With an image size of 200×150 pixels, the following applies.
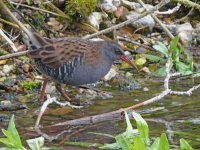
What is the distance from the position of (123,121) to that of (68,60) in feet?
3.53

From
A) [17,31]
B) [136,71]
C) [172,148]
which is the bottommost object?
[172,148]

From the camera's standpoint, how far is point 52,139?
18.5 feet

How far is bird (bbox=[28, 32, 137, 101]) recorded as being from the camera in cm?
689

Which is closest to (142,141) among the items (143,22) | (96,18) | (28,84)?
(28,84)

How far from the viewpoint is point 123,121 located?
20.3ft

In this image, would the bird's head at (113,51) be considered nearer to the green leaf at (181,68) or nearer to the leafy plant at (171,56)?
the leafy plant at (171,56)

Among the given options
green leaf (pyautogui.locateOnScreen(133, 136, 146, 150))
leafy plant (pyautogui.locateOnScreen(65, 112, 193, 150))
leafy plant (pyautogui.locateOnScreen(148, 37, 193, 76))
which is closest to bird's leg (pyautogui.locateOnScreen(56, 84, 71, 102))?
leafy plant (pyautogui.locateOnScreen(148, 37, 193, 76))

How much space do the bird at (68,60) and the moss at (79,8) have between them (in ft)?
5.78

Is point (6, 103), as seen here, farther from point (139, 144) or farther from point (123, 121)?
point (139, 144)

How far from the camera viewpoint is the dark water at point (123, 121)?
18.8ft

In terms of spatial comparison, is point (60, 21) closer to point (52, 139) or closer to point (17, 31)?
point (17, 31)

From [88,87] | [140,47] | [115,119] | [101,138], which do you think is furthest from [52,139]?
[140,47]

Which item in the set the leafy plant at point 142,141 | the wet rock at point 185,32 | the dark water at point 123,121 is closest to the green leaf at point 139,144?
the leafy plant at point 142,141

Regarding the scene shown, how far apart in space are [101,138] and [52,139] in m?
0.41
